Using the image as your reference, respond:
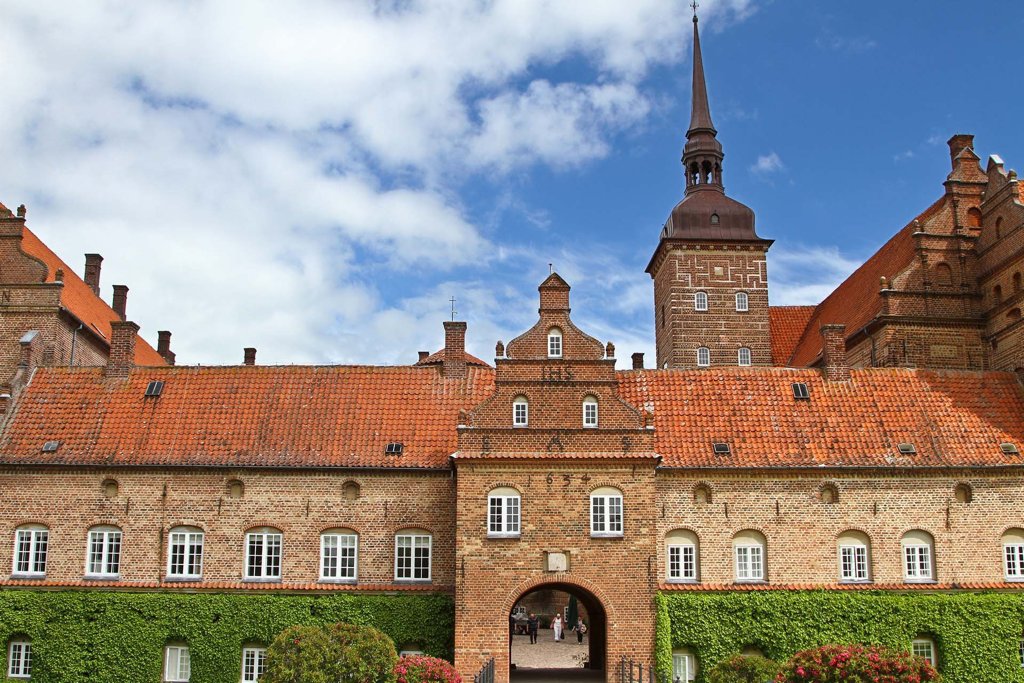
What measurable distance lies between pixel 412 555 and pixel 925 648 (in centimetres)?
1402

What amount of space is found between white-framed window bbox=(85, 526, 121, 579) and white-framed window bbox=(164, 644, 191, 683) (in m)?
Result: 2.80

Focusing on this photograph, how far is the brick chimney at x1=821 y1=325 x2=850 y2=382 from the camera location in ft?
108

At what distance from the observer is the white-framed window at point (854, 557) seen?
96.3ft

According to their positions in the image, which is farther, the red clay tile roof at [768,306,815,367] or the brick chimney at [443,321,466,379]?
the red clay tile roof at [768,306,815,367]

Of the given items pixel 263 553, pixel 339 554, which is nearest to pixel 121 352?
pixel 263 553

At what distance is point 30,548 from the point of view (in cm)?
2992

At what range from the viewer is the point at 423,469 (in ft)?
98.9

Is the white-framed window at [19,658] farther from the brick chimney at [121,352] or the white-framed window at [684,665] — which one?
the white-framed window at [684,665]

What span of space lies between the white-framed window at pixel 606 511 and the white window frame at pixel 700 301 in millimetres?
22716

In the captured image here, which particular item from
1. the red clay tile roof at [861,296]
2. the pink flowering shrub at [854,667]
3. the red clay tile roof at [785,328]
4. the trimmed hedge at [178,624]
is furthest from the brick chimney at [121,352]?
the red clay tile roof at [785,328]

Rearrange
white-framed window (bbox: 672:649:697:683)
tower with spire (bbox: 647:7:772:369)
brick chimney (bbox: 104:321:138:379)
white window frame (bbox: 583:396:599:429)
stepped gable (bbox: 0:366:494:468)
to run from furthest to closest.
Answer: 1. tower with spire (bbox: 647:7:772:369)
2. brick chimney (bbox: 104:321:138:379)
3. stepped gable (bbox: 0:366:494:468)
4. white window frame (bbox: 583:396:599:429)
5. white-framed window (bbox: 672:649:697:683)

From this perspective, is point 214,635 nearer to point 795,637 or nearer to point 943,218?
point 795,637

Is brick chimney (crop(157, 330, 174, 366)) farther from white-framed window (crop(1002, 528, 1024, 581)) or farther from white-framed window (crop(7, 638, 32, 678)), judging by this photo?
white-framed window (crop(1002, 528, 1024, 581))

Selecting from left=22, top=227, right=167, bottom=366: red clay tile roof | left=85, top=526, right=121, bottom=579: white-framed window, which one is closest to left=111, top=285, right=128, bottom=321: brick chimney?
left=22, top=227, right=167, bottom=366: red clay tile roof
